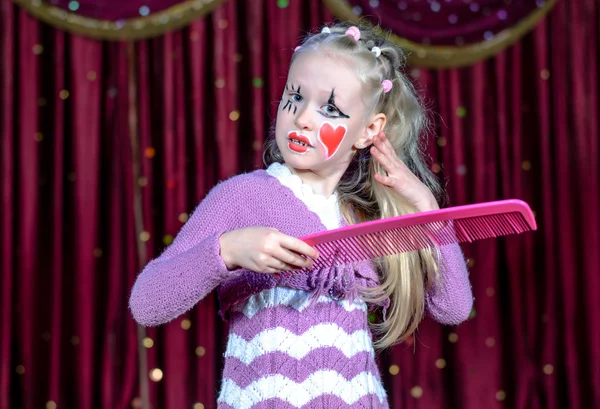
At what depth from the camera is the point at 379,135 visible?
45.5 inches

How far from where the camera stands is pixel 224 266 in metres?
0.94

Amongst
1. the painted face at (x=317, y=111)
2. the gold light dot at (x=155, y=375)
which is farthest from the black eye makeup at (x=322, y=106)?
→ the gold light dot at (x=155, y=375)

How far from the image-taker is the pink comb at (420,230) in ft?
2.86

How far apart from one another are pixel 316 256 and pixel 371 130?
31 cm

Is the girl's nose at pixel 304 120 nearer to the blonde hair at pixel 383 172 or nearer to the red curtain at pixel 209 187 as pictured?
the blonde hair at pixel 383 172

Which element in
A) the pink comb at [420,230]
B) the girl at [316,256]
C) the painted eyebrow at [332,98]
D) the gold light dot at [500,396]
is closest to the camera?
the pink comb at [420,230]

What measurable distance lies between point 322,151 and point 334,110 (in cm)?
6

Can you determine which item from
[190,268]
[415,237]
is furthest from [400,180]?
[190,268]

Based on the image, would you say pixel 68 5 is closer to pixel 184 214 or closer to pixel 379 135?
pixel 184 214

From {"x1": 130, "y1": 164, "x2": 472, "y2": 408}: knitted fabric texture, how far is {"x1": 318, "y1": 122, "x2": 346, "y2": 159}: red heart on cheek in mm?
76

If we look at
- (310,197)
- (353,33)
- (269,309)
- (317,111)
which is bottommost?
(269,309)

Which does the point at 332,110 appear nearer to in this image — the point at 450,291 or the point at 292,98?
the point at 292,98

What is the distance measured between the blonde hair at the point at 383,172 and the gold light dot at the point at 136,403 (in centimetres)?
111

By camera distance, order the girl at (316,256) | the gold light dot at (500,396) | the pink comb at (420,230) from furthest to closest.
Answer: the gold light dot at (500,396) → the girl at (316,256) → the pink comb at (420,230)
